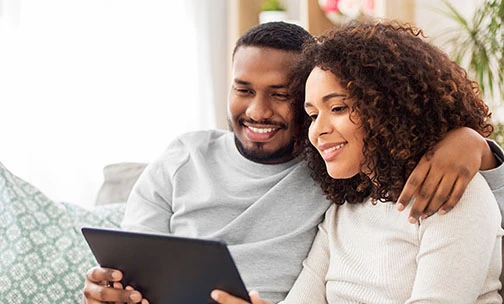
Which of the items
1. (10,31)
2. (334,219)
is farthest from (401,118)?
(10,31)

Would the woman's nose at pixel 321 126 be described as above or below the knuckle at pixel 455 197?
above

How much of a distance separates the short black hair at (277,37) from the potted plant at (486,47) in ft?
2.72

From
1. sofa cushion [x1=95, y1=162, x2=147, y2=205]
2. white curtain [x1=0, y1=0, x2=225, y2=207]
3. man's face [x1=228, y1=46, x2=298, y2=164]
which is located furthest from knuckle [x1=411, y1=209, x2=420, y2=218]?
white curtain [x1=0, y1=0, x2=225, y2=207]

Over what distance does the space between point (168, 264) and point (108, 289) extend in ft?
0.64

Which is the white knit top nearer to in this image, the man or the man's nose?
the man

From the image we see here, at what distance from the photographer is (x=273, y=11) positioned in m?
3.01

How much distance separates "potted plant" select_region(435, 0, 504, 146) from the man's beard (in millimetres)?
852

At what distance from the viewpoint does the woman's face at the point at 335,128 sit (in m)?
1.41

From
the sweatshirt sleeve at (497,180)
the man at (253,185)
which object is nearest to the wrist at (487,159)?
the sweatshirt sleeve at (497,180)

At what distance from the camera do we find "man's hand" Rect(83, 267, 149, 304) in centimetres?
145

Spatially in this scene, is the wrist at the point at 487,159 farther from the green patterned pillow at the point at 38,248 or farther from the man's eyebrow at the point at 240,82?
the green patterned pillow at the point at 38,248

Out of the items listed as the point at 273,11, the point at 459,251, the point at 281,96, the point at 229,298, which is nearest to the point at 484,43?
the point at 273,11

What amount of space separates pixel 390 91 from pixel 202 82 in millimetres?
1853

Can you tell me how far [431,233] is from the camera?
1.32m
